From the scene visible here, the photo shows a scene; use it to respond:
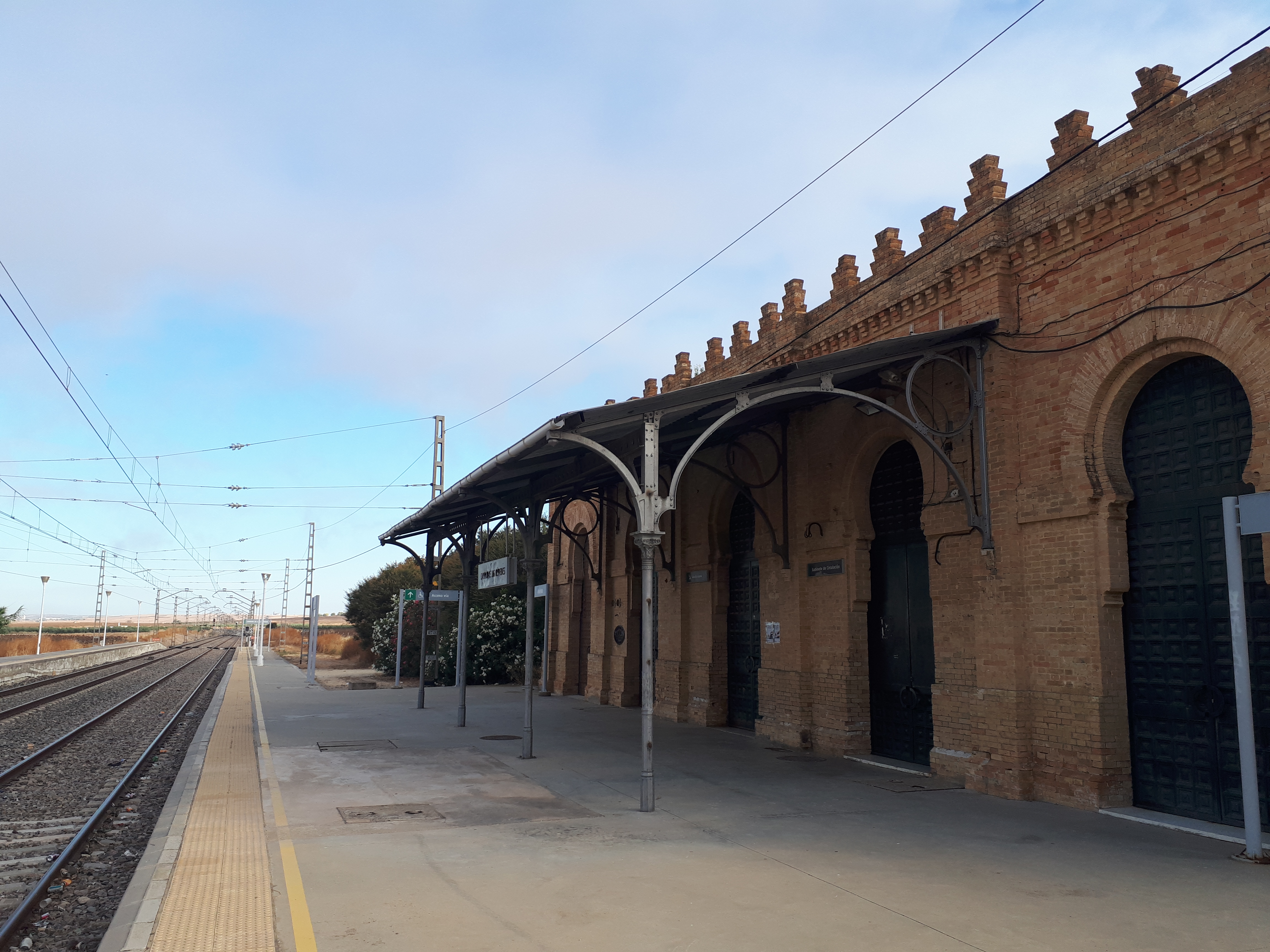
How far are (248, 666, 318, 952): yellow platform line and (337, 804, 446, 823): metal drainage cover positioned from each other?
1.89 feet

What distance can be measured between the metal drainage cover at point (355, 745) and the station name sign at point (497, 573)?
11.0 feet

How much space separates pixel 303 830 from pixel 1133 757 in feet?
26.2

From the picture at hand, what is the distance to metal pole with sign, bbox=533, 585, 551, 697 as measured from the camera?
23.5m

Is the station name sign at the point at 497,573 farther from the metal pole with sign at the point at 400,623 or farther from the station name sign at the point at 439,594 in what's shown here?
the metal pole with sign at the point at 400,623

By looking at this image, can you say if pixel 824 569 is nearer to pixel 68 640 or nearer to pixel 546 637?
pixel 546 637

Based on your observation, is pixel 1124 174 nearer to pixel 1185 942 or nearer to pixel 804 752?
pixel 1185 942

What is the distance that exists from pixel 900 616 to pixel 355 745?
27.5ft

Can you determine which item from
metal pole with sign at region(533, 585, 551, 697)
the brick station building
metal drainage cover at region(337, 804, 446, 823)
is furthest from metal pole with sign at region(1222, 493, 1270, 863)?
metal pole with sign at region(533, 585, 551, 697)

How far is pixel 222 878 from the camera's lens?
6090 millimetres

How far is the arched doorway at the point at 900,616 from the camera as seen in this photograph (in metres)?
11.9

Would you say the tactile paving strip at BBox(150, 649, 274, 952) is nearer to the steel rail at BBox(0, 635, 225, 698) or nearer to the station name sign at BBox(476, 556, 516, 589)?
the station name sign at BBox(476, 556, 516, 589)

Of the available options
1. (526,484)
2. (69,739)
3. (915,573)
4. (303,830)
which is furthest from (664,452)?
(69,739)

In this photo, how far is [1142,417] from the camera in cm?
899

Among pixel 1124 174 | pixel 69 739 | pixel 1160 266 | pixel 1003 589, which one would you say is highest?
pixel 1124 174
